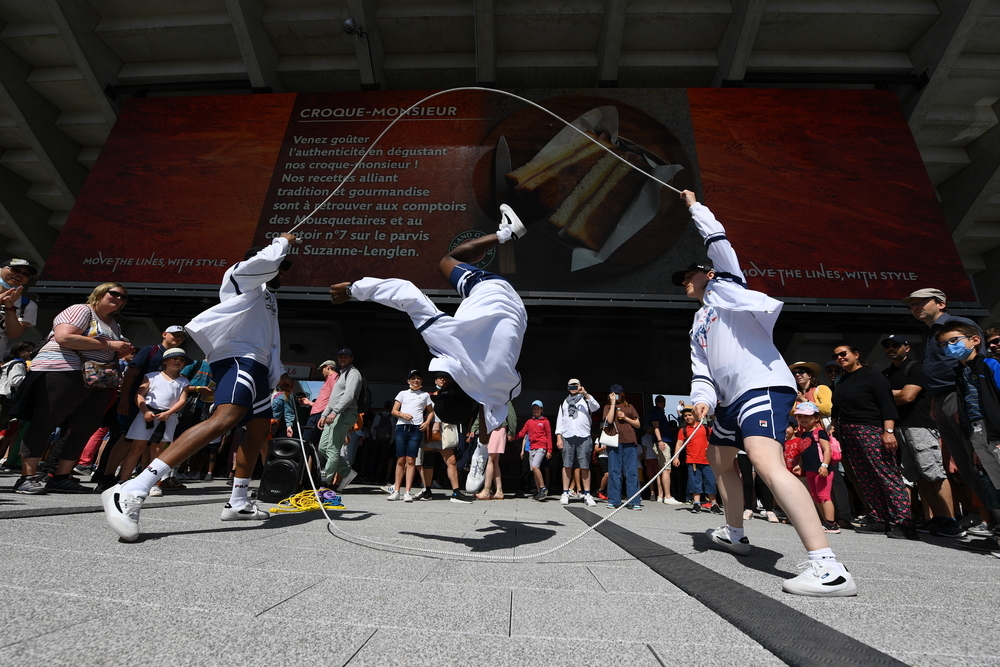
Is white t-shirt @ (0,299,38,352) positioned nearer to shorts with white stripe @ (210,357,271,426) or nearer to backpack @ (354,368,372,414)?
shorts with white stripe @ (210,357,271,426)

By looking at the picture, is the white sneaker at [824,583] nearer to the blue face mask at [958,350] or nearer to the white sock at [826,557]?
the white sock at [826,557]

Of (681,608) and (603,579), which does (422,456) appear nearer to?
(603,579)

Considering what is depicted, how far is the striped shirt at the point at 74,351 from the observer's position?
368 cm

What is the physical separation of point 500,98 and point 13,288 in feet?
32.7

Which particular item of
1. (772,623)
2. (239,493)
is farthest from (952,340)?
(239,493)

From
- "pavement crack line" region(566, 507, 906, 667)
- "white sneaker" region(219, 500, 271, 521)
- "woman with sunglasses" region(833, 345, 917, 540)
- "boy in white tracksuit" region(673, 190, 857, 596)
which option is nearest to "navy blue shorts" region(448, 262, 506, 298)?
"boy in white tracksuit" region(673, 190, 857, 596)

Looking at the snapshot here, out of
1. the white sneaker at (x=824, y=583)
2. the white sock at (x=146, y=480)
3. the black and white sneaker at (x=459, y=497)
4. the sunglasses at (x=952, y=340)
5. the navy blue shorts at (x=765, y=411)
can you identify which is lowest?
the white sneaker at (x=824, y=583)

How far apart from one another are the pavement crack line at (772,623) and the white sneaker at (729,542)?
0.66m

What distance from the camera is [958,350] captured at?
3307 mm

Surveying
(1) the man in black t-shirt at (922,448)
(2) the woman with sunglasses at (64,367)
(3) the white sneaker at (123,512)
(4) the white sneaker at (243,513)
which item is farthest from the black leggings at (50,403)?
(1) the man in black t-shirt at (922,448)

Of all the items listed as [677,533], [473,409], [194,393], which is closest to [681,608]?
[473,409]

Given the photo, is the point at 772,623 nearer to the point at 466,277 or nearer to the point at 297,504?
the point at 466,277

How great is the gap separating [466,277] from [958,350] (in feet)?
11.6

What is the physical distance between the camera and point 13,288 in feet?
10.3
